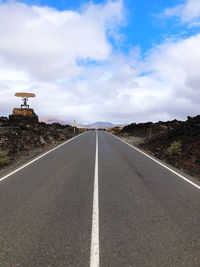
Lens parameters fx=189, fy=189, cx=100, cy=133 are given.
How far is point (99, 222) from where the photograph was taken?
4.00 m

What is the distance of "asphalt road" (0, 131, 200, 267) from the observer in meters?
2.95

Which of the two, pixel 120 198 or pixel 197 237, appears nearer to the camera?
pixel 197 237

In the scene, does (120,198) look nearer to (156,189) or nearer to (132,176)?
(156,189)

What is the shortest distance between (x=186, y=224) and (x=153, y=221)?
670 millimetres

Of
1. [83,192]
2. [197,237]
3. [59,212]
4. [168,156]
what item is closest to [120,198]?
[83,192]

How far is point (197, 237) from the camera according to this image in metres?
3.49

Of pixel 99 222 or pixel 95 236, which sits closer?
pixel 95 236

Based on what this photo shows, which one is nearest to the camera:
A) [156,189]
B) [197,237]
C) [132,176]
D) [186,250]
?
[186,250]

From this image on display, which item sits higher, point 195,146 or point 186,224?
point 195,146

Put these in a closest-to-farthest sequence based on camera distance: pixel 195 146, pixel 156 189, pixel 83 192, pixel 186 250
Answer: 1. pixel 186 250
2. pixel 83 192
3. pixel 156 189
4. pixel 195 146

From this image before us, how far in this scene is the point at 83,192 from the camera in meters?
5.79

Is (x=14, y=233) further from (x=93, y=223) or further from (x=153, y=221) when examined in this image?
(x=153, y=221)

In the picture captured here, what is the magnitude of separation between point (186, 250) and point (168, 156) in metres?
A: 10.5

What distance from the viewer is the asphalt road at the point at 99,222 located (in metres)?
2.95
